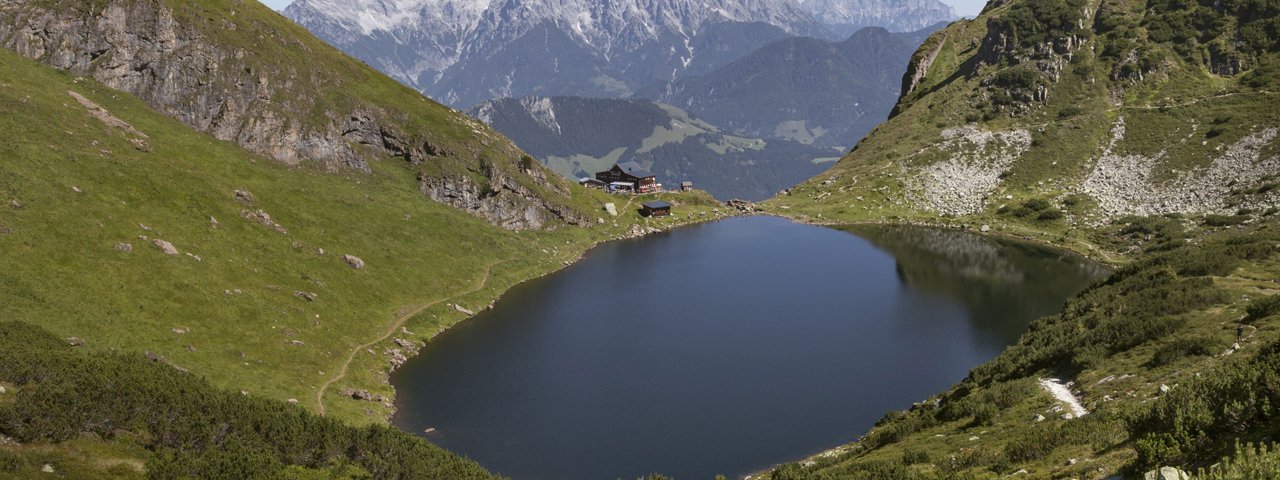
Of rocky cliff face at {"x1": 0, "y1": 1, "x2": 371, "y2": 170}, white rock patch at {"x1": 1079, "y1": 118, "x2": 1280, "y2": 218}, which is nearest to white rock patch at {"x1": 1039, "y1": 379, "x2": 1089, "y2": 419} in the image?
rocky cliff face at {"x1": 0, "y1": 1, "x2": 371, "y2": 170}

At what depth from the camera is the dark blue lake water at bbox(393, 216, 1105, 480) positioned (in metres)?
64.2

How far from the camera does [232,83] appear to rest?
407ft

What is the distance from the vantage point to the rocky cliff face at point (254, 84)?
117 meters

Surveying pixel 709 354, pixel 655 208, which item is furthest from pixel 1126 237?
pixel 709 354

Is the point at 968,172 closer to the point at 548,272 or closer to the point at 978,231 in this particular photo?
the point at 978,231

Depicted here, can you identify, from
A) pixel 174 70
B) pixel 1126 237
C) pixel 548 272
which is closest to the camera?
pixel 174 70

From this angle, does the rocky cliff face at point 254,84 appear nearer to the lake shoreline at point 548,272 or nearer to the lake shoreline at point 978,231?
the lake shoreline at point 548,272

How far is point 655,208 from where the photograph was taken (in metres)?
181

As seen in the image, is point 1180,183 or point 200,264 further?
point 1180,183

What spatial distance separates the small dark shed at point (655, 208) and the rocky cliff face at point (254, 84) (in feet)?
115

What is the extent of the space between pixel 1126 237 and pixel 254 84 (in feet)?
507

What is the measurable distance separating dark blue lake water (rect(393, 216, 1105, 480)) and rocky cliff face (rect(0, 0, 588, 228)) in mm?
35692

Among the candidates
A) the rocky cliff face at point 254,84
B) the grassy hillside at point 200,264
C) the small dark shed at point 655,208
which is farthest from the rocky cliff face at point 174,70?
the small dark shed at point 655,208

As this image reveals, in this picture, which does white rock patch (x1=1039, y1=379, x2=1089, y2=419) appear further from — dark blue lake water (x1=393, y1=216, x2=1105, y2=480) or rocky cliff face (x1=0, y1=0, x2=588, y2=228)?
rocky cliff face (x1=0, y1=0, x2=588, y2=228)
